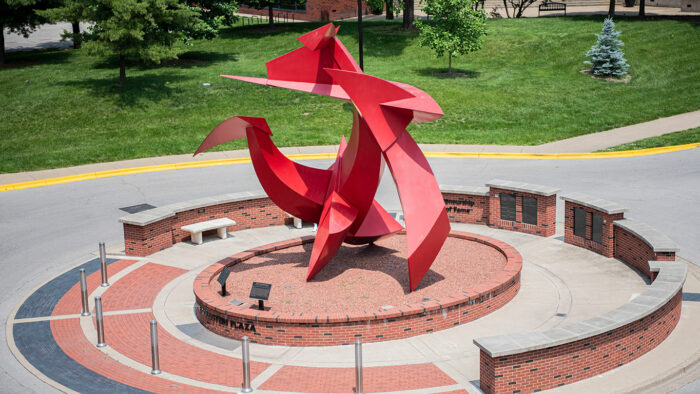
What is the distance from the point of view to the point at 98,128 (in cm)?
3369

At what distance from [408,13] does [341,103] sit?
15133 mm

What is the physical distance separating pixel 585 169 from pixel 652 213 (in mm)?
5958

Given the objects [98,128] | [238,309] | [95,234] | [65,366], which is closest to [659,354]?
[238,309]

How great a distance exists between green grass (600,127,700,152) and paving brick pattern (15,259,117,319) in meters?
20.5

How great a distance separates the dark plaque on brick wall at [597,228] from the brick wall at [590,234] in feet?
0.20

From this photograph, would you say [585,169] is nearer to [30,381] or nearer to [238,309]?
[238,309]

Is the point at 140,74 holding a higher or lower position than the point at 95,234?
higher

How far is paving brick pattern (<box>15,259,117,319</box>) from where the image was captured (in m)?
15.1

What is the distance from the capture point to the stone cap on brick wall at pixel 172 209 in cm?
1836

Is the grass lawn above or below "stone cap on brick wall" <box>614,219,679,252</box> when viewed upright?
above

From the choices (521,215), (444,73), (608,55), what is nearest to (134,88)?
(444,73)

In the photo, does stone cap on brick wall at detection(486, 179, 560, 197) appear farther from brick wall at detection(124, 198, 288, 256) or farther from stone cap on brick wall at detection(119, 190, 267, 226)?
stone cap on brick wall at detection(119, 190, 267, 226)

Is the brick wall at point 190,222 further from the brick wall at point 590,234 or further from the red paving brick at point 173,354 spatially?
the brick wall at point 590,234

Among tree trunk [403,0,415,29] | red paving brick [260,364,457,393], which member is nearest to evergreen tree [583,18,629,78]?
tree trunk [403,0,415,29]
